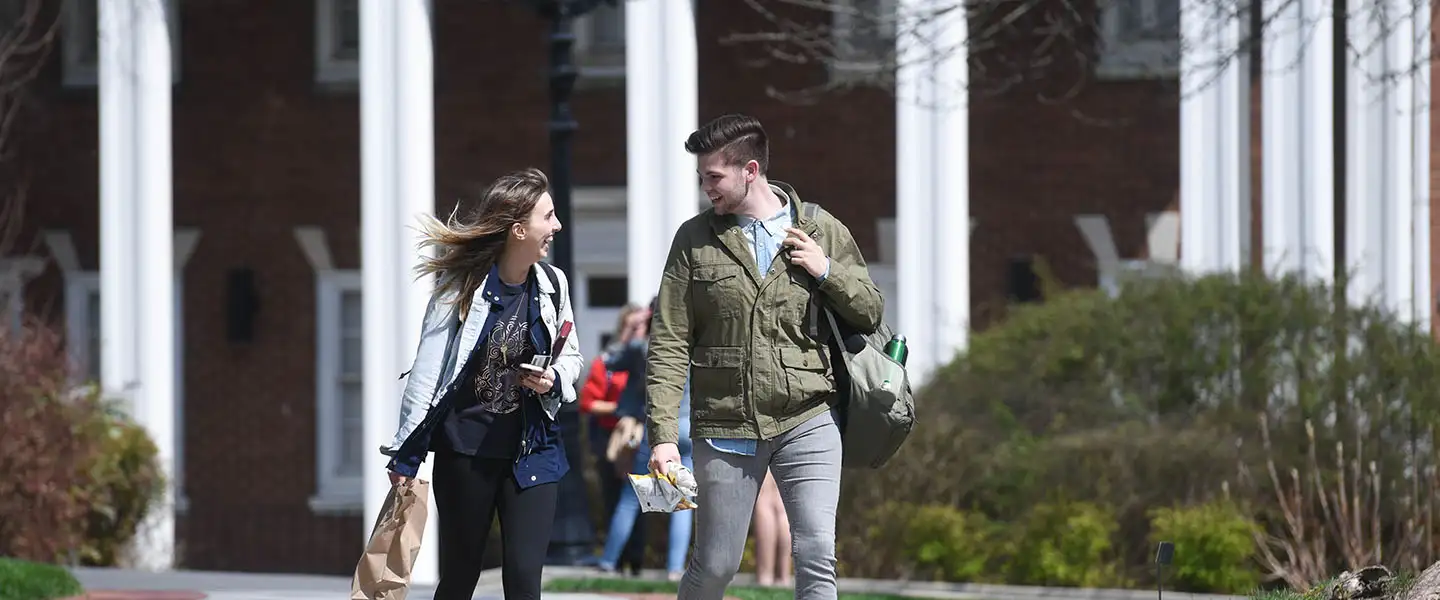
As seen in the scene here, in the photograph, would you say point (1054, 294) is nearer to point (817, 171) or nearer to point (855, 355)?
point (817, 171)

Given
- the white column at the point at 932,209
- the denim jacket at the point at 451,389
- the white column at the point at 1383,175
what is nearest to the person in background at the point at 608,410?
the white column at the point at 932,209

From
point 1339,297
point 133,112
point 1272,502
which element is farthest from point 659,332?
point 133,112

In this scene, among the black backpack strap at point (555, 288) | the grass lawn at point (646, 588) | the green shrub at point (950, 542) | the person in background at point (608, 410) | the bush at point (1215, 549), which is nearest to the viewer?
the black backpack strap at point (555, 288)

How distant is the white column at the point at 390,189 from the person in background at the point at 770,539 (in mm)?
4530

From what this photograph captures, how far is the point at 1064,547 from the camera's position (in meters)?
11.4

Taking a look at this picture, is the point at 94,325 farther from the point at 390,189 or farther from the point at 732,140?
the point at 732,140

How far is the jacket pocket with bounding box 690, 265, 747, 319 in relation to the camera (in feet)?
19.5

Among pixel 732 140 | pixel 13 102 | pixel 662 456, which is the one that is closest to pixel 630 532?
pixel 662 456

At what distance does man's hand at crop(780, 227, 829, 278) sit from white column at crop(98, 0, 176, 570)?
34.5ft

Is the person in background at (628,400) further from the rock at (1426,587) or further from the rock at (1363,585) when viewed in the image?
the rock at (1426,587)

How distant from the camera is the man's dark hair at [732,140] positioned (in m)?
5.86

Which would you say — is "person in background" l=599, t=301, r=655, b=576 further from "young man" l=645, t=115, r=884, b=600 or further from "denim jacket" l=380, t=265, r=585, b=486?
"young man" l=645, t=115, r=884, b=600

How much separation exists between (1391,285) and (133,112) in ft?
29.7

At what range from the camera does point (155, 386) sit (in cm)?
1552
